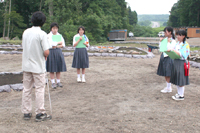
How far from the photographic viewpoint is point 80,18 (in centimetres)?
2380

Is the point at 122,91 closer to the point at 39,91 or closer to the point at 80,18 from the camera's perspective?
the point at 39,91

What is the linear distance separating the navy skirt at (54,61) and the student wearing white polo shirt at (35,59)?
201 centimetres

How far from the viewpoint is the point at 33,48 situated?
348 cm

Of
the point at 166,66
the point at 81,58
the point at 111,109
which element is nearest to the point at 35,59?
the point at 111,109

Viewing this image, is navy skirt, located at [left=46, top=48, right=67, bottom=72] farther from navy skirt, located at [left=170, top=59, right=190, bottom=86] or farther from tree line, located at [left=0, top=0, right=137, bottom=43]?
tree line, located at [left=0, top=0, right=137, bottom=43]

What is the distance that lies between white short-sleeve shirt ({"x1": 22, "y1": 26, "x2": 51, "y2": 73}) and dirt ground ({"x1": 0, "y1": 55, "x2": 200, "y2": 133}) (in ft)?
3.23

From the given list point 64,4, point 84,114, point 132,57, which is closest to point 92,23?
point 64,4

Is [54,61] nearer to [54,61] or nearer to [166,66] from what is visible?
[54,61]

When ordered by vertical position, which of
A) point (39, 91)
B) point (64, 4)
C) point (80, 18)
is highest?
point (64, 4)

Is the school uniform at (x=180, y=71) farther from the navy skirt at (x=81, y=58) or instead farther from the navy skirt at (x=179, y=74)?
Result: the navy skirt at (x=81, y=58)

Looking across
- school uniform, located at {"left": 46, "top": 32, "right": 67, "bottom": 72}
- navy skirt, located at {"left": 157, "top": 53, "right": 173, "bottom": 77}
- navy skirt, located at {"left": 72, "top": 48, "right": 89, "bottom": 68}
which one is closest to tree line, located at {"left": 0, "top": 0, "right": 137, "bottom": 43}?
navy skirt, located at {"left": 72, "top": 48, "right": 89, "bottom": 68}

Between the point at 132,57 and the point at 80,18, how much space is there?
1311 centimetres

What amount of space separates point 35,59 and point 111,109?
6.20 feet

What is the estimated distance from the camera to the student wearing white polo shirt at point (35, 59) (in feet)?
11.4
